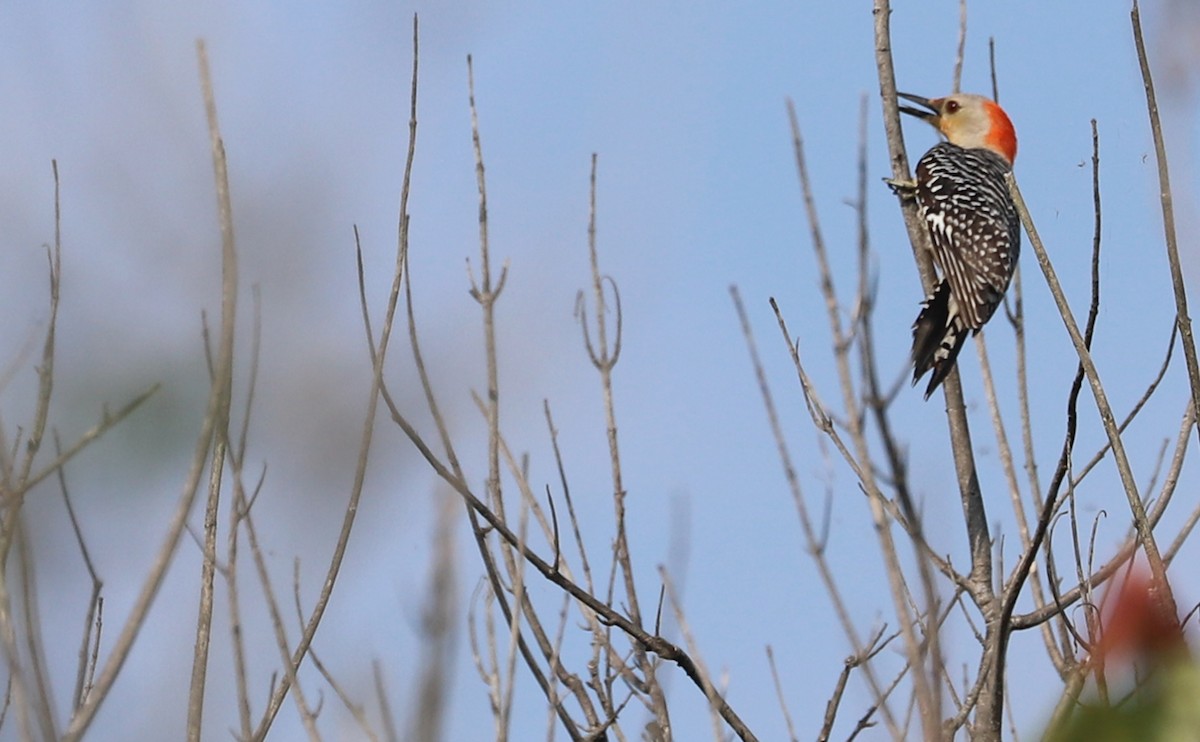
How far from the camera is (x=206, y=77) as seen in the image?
2.41 meters

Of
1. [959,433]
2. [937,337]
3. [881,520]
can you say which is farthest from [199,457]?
[937,337]

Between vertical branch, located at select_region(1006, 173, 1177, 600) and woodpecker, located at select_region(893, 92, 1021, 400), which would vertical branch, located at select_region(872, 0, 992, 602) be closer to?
woodpecker, located at select_region(893, 92, 1021, 400)

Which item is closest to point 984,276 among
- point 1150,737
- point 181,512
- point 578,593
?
point 578,593

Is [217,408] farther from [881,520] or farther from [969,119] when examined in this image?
[969,119]

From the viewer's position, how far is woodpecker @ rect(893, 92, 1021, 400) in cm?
547

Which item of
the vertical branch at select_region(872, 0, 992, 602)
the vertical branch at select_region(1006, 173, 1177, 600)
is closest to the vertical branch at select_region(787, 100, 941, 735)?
the vertical branch at select_region(1006, 173, 1177, 600)

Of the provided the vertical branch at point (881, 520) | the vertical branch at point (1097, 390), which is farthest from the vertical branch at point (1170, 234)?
the vertical branch at point (881, 520)

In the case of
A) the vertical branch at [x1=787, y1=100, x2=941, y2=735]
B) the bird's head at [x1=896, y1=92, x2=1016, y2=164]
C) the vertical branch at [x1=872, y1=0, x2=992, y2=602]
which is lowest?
the vertical branch at [x1=787, y1=100, x2=941, y2=735]

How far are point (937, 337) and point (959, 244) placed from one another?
0.84m

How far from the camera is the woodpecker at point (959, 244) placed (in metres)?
5.47

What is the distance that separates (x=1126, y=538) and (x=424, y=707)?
2.65 m

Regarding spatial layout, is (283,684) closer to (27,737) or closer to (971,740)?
(27,737)

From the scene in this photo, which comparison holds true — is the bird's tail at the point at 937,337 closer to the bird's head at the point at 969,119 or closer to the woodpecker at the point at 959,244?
the woodpecker at the point at 959,244

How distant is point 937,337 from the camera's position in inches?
218
